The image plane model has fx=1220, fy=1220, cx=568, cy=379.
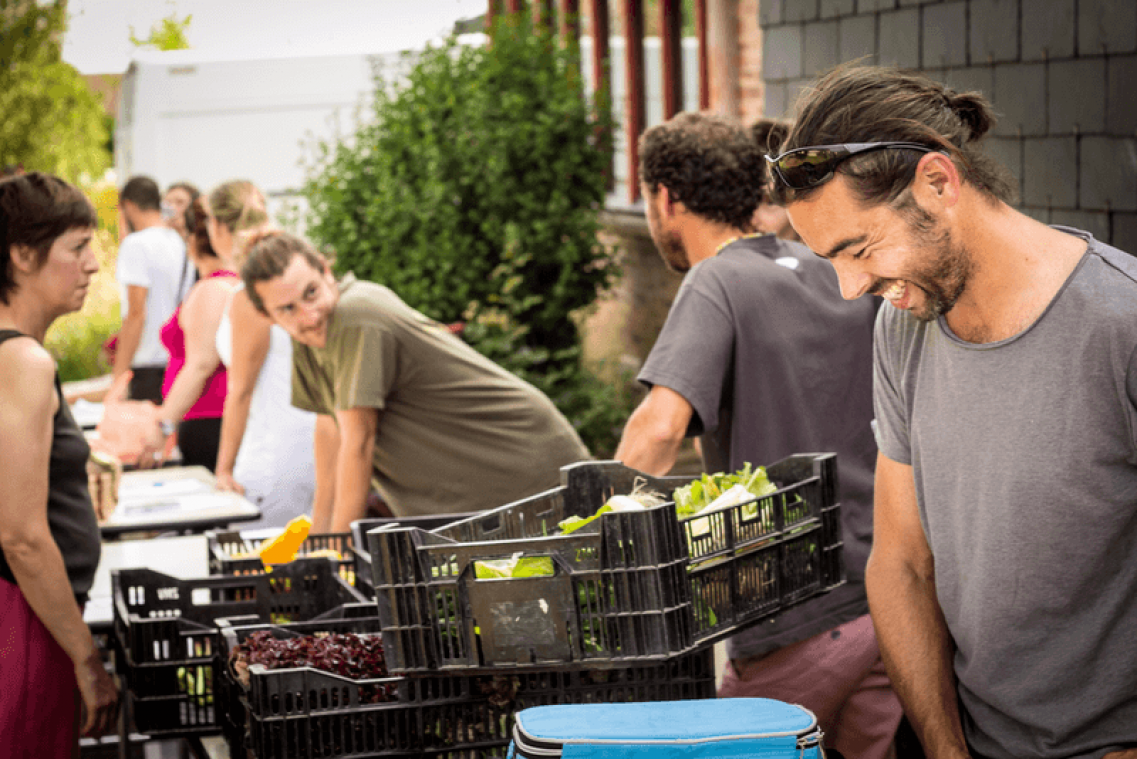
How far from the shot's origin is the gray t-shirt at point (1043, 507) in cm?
179

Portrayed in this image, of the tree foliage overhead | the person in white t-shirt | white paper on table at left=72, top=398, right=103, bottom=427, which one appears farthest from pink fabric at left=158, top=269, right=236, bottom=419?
the tree foliage overhead

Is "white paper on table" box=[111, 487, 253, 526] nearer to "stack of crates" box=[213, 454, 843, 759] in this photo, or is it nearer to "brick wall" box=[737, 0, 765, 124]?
"stack of crates" box=[213, 454, 843, 759]

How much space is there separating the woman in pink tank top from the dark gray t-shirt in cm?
373

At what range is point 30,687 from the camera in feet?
9.46

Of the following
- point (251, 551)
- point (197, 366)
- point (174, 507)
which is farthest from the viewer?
point (197, 366)

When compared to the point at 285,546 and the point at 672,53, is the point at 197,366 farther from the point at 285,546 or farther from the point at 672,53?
the point at 672,53

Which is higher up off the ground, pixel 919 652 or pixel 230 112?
pixel 230 112

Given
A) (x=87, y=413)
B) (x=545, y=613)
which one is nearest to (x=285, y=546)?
(x=545, y=613)

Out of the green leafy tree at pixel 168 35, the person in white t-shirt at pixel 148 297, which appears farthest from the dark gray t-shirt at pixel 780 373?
the green leafy tree at pixel 168 35

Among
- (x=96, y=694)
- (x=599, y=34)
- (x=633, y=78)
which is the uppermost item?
(x=599, y=34)

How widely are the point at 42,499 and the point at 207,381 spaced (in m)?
3.39

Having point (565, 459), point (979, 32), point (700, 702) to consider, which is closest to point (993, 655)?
point (700, 702)

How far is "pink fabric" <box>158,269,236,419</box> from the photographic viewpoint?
20.5ft

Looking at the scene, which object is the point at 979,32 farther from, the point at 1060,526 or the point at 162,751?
the point at 162,751
